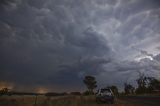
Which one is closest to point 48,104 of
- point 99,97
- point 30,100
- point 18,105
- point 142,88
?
point 30,100

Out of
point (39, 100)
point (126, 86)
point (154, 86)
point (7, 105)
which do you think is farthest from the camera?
point (126, 86)

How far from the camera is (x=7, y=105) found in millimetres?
14594

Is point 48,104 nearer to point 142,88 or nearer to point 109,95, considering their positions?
point 109,95

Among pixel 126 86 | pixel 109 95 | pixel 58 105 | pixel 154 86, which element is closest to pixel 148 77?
pixel 154 86

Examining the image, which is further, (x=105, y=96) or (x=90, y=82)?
(x=90, y=82)

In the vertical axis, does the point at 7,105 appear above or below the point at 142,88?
below

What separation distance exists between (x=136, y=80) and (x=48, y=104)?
106941 millimetres

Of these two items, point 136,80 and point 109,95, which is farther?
point 136,80

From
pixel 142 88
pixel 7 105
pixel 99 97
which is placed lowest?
pixel 7 105

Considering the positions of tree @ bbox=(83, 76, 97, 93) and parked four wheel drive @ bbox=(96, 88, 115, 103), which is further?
tree @ bbox=(83, 76, 97, 93)

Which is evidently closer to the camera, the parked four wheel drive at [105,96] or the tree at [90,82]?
the parked four wheel drive at [105,96]

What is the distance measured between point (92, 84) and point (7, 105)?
96.5 m

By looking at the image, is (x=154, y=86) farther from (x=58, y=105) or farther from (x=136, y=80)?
(x=58, y=105)

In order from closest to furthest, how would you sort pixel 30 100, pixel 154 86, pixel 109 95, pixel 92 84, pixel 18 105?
pixel 18 105 < pixel 30 100 < pixel 109 95 < pixel 92 84 < pixel 154 86
